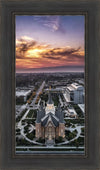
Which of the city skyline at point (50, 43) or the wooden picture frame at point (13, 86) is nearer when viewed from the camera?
the wooden picture frame at point (13, 86)

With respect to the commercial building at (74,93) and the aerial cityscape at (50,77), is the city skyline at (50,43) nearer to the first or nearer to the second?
the aerial cityscape at (50,77)

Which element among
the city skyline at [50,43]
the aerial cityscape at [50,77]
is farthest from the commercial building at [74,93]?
the city skyline at [50,43]

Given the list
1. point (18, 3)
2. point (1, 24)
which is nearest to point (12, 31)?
point (1, 24)

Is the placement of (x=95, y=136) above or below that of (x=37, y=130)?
above

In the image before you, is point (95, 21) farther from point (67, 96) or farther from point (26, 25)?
point (67, 96)

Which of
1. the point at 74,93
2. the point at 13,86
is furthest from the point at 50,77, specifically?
the point at 13,86

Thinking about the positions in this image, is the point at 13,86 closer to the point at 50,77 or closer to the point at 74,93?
the point at 50,77

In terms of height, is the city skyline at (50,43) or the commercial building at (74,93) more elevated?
the city skyline at (50,43)

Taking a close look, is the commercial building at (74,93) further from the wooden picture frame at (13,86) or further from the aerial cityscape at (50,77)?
the wooden picture frame at (13,86)
